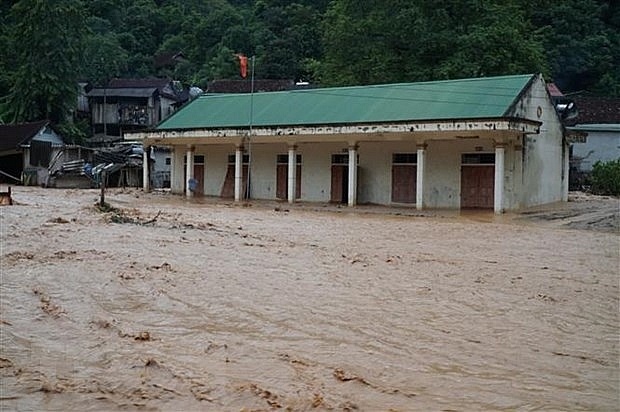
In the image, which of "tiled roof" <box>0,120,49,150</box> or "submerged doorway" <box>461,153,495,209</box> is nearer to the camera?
"submerged doorway" <box>461,153,495,209</box>

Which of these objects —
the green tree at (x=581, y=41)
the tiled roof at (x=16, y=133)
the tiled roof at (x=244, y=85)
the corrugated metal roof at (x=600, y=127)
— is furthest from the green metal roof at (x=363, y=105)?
the green tree at (x=581, y=41)

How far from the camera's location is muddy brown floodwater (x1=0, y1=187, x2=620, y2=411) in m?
5.38

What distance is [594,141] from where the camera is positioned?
37875 millimetres

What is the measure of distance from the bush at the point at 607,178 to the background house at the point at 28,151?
26.9 m

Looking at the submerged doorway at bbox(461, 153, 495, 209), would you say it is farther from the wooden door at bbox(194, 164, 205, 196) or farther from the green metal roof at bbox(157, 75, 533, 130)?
the wooden door at bbox(194, 164, 205, 196)

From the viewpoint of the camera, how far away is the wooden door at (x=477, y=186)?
75.3 feet

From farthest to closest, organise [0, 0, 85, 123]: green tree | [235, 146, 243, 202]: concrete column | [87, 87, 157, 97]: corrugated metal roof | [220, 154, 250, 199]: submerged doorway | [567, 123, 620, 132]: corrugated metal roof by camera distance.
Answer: [87, 87, 157, 97]: corrugated metal roof < [0, 0, 85, 123]: green tree < [567, 123, 620, 132]: corrugated metal roof < [220, 154, 250, 199]: submerged doorway < [235, 146, 243, 202]: concrete column

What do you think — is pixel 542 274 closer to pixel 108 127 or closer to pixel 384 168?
pixel 384 168

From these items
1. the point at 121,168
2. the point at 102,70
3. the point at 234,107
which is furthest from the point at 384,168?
the point at 102,70

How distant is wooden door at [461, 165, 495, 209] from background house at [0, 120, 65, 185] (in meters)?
23.0

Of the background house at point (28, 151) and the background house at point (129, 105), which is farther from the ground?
the background house at point (129, 105)

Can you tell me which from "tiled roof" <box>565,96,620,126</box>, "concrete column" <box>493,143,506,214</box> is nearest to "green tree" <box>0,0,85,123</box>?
"tiled roof" <box>565,96,620,126</box>

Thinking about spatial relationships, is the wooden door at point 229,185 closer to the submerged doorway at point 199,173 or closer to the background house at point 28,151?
the submerged doorway at point 199,173

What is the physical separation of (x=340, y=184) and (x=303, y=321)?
1898cm
